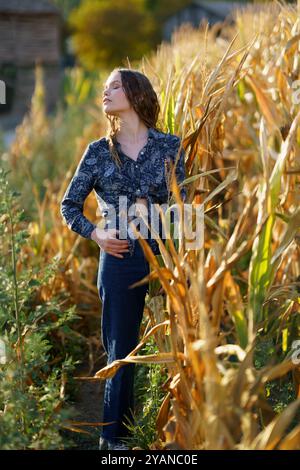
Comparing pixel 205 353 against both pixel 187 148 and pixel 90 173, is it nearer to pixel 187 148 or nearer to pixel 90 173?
pixel 90 173

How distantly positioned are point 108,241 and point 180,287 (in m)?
0.46

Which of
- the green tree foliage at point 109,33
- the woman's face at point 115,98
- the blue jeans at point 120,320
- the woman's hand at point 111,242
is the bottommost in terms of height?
the blue jeans at point 120,320

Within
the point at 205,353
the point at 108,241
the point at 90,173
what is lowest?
the point at 205,353

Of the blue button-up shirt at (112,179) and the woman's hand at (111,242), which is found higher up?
the blue button-up shirt at (112,179)

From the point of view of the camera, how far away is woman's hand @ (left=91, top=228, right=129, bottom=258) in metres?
2.76

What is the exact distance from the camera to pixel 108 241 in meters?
2.76

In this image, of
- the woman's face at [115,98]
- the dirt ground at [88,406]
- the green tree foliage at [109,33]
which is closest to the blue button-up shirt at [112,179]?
the woman's face at [115,98]

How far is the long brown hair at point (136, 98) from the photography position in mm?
2852

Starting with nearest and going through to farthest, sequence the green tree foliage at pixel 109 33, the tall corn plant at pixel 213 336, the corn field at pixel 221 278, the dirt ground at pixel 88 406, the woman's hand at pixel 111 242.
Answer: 1. the tall corn plant at pixel 213 336
2. the corn field at pixel 221 278
3. the woman's hand at pixel 111 242
4. the dirt ground at pixel 88 406
5. the green tree foliage at pixel 109 33

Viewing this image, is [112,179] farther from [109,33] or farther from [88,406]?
[109,33]

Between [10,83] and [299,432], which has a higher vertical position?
[10,83]

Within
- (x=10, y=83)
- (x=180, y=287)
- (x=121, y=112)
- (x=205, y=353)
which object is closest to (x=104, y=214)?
(x=121, y=112)

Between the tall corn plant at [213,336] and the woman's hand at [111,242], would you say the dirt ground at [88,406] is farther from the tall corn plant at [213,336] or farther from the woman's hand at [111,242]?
the woman's hand at [111,242]

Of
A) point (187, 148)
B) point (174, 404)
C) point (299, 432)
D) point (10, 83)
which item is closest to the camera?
point (299, 432)
